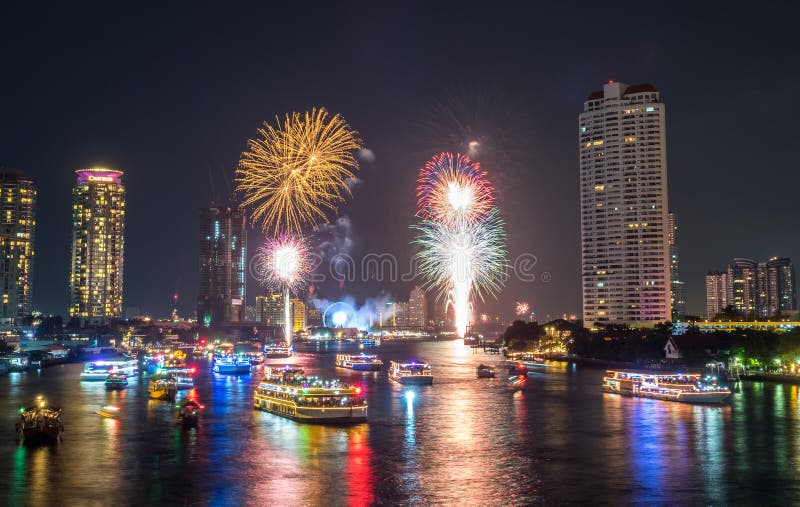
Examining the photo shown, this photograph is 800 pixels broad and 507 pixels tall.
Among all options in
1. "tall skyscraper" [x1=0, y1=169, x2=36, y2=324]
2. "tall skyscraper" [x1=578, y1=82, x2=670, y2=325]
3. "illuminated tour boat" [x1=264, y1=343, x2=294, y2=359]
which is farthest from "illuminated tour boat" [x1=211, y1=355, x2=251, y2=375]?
"tall skyscraper" [x1=0, y1=169, x2=36, y2=324]

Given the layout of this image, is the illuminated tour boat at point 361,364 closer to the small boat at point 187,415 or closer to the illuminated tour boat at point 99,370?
the illuminated tour boat at point 99,370

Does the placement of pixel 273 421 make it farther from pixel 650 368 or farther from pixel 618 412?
pixel 650 368

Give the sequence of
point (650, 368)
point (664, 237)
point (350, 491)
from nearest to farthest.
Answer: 1. point (350, 491)
2. point (650, 368)
3. point (664, 237)

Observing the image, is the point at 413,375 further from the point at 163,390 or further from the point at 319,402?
the point at 319,402

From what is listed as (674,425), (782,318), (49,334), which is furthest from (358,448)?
(49,334)

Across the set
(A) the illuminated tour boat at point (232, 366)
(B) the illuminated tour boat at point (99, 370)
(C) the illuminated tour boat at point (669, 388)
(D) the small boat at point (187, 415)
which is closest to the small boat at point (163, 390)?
(D) the small boat at point (187, 415)

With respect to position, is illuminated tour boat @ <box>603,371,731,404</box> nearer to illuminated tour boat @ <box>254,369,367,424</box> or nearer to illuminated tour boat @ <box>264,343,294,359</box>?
illuminated tour boat @ <box>254,369,367,424</box>
